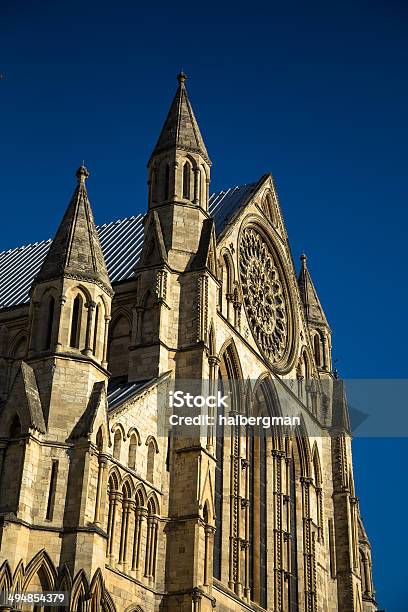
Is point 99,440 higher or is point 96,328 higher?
point 96,328

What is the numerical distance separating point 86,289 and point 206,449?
6764 millimetres

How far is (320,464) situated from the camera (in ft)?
153

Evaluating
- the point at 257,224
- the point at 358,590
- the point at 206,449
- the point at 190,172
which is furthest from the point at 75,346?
the point at 358,590

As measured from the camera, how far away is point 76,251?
1210 inches

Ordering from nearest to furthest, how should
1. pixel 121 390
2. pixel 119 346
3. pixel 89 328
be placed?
pixel 89 328 → pixel 121 390 → pixel 119 346

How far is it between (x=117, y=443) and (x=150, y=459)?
2114mm

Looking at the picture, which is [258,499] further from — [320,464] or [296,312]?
[296,312]

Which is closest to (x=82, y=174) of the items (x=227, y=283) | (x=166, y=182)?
(x=166, y=182)

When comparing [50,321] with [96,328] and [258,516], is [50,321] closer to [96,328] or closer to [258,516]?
[96,328]

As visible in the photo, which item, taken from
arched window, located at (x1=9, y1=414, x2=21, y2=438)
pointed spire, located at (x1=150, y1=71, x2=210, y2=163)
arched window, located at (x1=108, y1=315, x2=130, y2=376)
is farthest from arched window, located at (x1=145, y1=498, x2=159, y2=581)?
pointed spire, located at (x1=150, y1=71, x2=210, y2=163)

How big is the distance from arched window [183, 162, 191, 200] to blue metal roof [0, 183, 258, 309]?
3.38 metres

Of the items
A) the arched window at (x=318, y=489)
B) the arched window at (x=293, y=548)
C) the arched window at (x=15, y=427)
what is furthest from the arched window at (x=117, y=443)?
the arched window at (x=318, y=489)

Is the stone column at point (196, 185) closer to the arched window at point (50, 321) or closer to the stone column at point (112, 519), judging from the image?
the arched window at point (50, 321)

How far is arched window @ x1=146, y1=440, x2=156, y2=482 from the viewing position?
31.5 metres
